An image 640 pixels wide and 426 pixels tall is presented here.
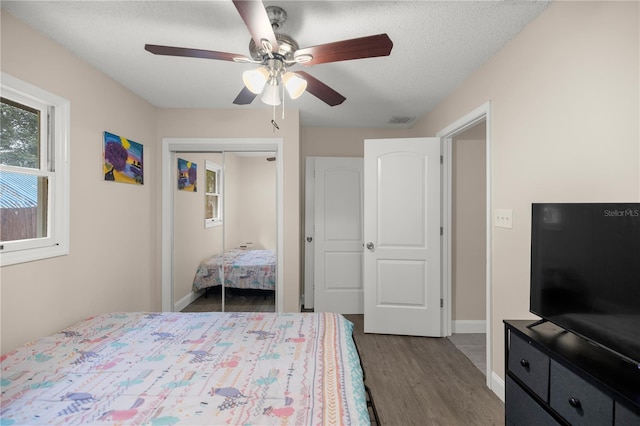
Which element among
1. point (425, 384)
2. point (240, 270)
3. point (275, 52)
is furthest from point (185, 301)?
point (275, 52)

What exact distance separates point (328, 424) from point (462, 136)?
3.12m

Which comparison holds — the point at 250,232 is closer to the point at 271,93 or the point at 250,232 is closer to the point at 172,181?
the point at 172,181

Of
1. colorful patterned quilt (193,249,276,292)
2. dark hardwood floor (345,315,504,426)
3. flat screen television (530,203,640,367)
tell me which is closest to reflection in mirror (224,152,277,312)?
colorful patterned quilt (193,249,276,292)

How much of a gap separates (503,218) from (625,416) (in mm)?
1363

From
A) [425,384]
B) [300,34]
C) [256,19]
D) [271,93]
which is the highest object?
[300,34]

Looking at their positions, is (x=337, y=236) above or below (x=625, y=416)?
above

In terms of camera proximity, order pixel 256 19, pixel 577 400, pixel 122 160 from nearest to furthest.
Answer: pixel 577 400 → pixel 256 19 → pixel 122 160

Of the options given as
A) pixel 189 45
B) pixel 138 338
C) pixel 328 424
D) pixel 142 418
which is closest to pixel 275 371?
pixel 328 424

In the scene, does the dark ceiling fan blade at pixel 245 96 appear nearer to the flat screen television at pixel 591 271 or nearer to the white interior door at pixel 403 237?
Result: the white interior door at pixel 403 237

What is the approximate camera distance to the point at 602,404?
0.98 meters

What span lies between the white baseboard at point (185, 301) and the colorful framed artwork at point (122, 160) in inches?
53.7

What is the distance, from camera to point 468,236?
3299 millimetres

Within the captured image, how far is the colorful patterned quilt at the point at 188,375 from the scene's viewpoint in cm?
106

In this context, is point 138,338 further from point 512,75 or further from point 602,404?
point 512,75
